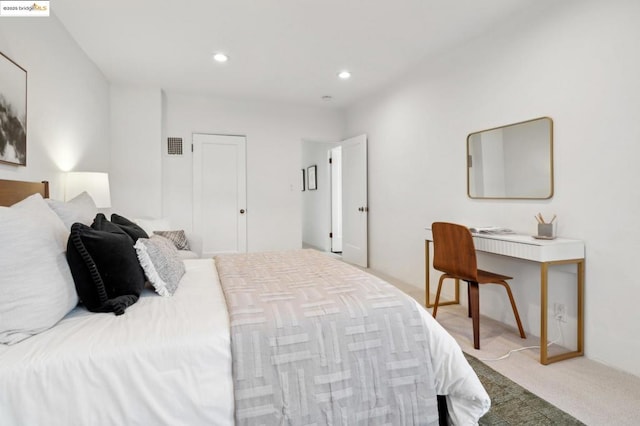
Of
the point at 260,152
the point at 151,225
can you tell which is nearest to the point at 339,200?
the point at 260,152

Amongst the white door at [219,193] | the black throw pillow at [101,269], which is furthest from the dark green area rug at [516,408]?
the white door at [219,193]

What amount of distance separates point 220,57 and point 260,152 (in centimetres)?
186

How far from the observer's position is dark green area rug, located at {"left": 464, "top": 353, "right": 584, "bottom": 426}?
1641 mm

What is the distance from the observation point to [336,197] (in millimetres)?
6891

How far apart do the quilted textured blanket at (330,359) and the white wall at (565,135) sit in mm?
1592

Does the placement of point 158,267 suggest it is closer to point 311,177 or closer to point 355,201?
point 355,201

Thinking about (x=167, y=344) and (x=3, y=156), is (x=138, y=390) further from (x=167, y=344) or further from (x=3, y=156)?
(x=3, y=156)

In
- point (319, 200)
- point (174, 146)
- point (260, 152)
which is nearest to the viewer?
point (174, 146)

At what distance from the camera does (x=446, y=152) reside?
139 inches

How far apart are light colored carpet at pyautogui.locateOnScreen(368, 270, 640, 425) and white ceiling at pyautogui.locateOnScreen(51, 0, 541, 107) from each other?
8.48 ft

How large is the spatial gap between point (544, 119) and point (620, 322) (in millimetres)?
1467

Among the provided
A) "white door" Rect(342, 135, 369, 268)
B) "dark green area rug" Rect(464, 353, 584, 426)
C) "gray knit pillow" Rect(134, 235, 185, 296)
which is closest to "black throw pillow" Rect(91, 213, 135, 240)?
"gray knit pillow" Rect(134, 235, 185, 296)

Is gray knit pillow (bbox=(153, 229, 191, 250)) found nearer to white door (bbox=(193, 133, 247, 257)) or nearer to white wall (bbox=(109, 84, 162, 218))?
white wall (bbox=(109, 84, 162, 218))

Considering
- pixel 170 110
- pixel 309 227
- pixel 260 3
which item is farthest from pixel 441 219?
pixel 309 227
